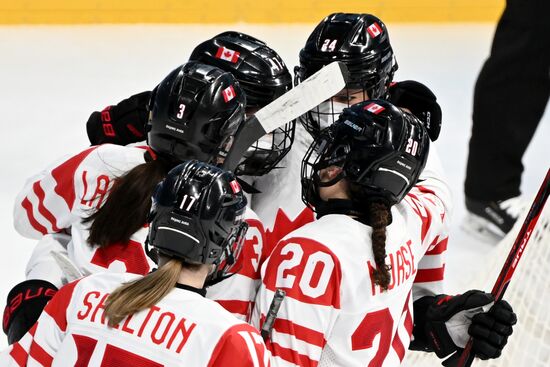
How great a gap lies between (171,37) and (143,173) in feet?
12.9

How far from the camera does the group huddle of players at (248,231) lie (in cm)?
179

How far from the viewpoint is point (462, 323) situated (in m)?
2.33

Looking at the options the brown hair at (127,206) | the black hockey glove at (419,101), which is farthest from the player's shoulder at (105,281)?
the black hockey glove at (419,101)

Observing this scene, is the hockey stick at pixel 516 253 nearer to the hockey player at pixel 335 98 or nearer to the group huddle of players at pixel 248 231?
the group huddle of players at pixel 248 231

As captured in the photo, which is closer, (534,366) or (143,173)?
(143,173)

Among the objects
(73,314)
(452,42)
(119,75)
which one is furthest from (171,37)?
(73,314)

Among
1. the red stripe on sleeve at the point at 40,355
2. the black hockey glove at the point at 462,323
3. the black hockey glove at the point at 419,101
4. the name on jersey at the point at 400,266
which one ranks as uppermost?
the black hockey glove at the point at 419,101

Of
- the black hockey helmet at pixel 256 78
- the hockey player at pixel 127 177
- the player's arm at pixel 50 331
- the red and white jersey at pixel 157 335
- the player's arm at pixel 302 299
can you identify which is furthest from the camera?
the black hockey helmet at pixel 256 78

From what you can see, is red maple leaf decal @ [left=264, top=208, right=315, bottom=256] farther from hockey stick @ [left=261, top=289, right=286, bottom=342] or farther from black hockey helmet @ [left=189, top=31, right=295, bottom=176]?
hockey stick @ [left=261, top=289, right=286, bottom=342]

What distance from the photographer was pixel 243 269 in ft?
7.20

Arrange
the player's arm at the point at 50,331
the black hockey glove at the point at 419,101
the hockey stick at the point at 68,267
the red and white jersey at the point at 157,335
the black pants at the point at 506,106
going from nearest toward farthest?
the red and white jersey at the point at 157,335, the player's arm at the point at 50,331, the hockey stick at the point at 68,267, the black hockey glove at the point at 419,101, the black pants at the point at 506,106

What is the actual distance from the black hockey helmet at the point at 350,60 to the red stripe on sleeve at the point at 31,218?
59cm

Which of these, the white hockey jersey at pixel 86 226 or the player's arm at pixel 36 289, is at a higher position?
the white hockey jersey at pixel 86 226

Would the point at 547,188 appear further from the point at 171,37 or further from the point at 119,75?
the point at 171,37
